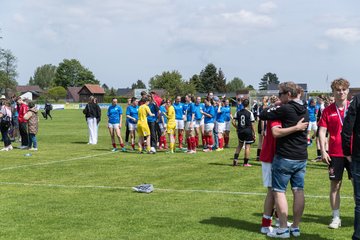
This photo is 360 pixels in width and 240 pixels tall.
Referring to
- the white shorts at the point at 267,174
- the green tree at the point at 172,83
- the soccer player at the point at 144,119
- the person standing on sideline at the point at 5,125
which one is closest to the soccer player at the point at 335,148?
the white shorts at the point at 267,174

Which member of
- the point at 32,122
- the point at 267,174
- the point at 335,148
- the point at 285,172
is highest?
the point at 335,148

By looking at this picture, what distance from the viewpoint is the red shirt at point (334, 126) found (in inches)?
282

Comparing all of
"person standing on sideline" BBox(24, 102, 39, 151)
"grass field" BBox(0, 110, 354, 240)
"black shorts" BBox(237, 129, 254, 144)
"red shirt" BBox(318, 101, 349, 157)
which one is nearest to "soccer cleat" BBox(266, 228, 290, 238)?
"grass field" BBox(0, 110, 354, 240)

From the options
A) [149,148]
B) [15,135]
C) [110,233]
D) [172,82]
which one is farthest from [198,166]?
[172,82]

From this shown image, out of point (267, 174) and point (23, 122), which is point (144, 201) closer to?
point (267, 174)

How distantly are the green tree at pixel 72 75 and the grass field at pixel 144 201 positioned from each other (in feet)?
525

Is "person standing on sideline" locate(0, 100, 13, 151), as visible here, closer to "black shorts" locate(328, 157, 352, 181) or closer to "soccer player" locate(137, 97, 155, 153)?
"soccer player" locate(137, 97, 155, 153)

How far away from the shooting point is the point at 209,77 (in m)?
121

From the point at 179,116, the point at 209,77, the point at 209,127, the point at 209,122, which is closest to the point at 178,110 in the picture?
the point at 179,116

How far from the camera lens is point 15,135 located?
Answer: 82.1 ft

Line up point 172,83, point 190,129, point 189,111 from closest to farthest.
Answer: point 190,129 → point 189,111 → point 172,83

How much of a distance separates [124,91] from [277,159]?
18764 cm

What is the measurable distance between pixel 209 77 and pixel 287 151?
379 feet

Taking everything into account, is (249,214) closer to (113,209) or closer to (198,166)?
(113,209)
